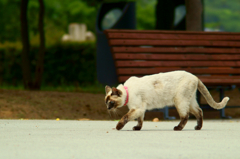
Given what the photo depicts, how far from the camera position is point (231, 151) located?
4.68 meters

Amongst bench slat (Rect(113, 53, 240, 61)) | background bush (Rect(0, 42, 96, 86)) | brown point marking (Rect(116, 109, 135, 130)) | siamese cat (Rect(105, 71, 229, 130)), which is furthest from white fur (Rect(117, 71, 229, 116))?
background bush (Rect(0, 42, 96, 86))

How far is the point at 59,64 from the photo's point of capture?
1772 cm

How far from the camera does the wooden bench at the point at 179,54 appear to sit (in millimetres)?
10141

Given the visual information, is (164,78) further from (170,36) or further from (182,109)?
(170,36)

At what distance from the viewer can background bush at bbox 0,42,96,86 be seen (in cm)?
1756

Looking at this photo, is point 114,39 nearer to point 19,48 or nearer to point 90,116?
point 90,116

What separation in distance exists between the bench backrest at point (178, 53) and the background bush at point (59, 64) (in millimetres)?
7270

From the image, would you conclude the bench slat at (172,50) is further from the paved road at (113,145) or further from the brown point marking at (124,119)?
the paved road at (113,145)

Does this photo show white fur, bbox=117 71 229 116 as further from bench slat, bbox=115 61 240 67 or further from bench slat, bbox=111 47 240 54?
bench slat, bbox=111 47 240 54

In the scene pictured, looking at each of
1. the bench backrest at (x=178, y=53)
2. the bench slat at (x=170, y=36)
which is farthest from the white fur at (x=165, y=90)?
the bench slat at (x=170, y=36)

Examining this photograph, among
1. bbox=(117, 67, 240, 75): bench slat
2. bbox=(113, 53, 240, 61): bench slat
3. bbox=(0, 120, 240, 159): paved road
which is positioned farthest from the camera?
bbox=(113, 53, 240, 61): bench slat

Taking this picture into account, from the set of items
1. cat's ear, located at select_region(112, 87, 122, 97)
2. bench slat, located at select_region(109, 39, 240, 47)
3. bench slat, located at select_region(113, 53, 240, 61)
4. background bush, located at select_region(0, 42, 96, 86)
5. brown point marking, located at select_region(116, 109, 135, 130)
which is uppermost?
cat's ear, located at select_region(112, 87, 122, 97)

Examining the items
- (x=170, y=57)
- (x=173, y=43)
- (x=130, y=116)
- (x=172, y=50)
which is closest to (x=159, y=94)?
(x=130, y=116)

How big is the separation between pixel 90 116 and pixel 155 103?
395cm
